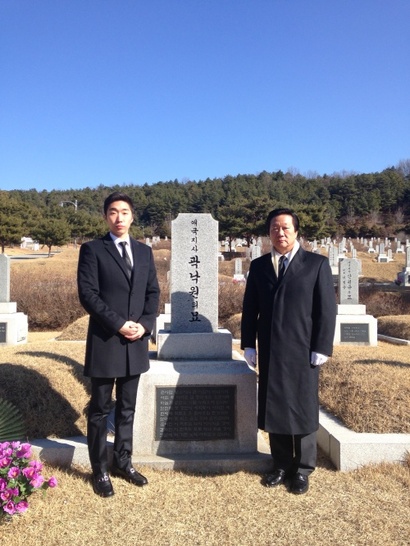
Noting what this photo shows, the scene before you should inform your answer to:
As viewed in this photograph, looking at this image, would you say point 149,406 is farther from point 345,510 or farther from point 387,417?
point 387,417

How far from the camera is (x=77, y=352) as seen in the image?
560 cm

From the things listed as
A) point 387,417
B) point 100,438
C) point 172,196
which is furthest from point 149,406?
point 172,196

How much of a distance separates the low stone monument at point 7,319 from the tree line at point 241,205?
2472cm

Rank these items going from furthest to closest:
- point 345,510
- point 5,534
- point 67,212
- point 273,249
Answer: point 67,212 < point 273,249 < point 345,510 < point 5,534

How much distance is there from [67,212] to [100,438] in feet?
152

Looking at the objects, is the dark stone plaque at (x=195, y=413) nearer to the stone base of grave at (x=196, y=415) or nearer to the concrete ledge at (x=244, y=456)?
the stone base of grave at (x=196, y=415)

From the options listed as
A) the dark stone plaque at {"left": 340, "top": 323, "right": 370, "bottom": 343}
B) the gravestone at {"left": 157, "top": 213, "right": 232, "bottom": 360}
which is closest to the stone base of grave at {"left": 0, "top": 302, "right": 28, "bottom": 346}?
the gravestone at {"left": 157, "top": 213, "right": 232, "bottom": 360}

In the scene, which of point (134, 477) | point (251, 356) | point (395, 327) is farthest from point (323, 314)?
point (395, 327)

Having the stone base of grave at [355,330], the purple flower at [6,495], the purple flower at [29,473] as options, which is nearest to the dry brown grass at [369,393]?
the purple flower at [29,473]

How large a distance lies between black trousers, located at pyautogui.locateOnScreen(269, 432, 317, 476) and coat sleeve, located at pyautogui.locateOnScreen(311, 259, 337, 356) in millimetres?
613

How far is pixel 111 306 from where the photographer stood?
2.80 metres

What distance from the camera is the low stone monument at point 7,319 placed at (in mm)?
8391

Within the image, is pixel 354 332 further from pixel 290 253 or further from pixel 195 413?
pixel 290 253

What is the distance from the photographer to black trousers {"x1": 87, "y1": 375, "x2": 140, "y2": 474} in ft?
9.11
